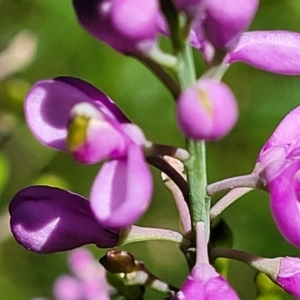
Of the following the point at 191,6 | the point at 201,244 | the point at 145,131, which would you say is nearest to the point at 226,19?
the point at 191,6

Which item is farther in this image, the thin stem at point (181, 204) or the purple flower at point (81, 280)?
the purple flower at point (81, 280)

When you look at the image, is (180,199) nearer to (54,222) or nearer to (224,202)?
(224,202)

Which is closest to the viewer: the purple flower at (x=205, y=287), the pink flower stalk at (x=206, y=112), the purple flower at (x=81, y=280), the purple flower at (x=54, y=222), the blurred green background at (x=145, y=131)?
the pink flower stalk at (x=206, y=112)

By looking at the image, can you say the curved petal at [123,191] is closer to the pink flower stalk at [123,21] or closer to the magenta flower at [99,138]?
the magenta flower at [99,138]

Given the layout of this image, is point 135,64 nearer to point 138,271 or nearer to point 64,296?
point 64,296

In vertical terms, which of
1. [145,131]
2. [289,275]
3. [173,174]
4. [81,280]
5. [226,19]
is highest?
[226,19]

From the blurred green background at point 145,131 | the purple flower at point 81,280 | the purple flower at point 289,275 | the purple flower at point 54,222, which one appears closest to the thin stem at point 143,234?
the purple flower at point 54,222
